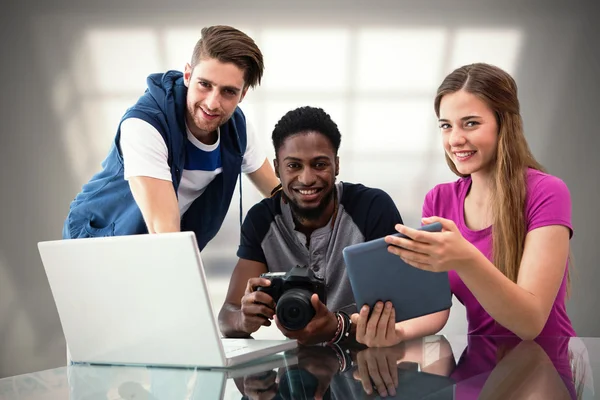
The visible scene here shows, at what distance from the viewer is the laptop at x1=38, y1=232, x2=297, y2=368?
1075 millimetres

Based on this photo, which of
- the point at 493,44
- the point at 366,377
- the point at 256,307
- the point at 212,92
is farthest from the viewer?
the point at 493,44

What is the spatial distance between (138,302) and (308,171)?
76 centimetres

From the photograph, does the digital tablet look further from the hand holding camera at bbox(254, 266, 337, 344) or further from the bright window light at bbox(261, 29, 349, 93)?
the bright window light at bbox(261, 29, 349, 93)

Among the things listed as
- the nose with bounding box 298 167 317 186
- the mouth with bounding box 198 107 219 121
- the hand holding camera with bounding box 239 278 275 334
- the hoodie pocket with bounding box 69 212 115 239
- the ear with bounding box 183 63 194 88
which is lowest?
the hand holding camera with bounding box 239 278 275 334

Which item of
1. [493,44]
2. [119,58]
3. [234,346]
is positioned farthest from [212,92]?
[493,44]

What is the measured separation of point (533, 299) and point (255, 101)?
2671 millimetres

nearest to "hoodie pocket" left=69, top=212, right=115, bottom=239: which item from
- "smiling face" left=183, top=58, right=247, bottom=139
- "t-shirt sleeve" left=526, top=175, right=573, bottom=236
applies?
"smiling face" left=183, top=58, right=247, bottom=139

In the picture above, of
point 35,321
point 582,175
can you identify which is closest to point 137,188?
point 35,321

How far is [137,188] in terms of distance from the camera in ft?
5.86

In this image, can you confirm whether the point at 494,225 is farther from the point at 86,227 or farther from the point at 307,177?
the point at 86,227

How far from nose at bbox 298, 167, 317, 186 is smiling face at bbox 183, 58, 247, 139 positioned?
0.32 m

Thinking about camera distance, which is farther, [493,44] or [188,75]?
[493,44]

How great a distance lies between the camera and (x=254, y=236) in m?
1.84

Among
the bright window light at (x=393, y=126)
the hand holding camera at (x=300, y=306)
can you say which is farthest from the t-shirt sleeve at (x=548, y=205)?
the bright window light at (x=393, y=126)
